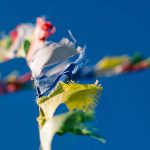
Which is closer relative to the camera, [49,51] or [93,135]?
[93,135]

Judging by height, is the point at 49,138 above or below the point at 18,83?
below

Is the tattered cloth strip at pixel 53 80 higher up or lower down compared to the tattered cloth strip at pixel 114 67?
lower down

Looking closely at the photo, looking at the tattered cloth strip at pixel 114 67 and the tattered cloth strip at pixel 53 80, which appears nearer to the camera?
the tattered cloth strip at pixel 53 80

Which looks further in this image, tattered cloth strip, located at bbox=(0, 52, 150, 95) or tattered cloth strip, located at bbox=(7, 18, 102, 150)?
tattered cloth strip, located at bbox=(0, 52, 150, 95)

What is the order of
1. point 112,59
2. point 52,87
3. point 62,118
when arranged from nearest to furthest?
→ point 62,118, point 52,87, point 112,59

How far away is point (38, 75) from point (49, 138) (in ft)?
1.21

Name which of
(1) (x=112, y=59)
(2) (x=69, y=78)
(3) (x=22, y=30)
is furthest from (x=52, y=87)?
(1) (x=112, y=59)

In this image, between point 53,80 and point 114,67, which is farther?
point 114,67

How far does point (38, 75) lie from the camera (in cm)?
147

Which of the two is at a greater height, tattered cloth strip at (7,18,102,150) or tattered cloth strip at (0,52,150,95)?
tattered cloth strip at (0,52,150,95)

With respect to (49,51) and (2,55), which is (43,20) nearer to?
(49,51)

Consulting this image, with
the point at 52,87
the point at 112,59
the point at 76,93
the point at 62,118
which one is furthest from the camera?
the point at 112,59

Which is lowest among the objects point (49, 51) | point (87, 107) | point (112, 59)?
point (87, 107)

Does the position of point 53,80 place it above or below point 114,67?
below
